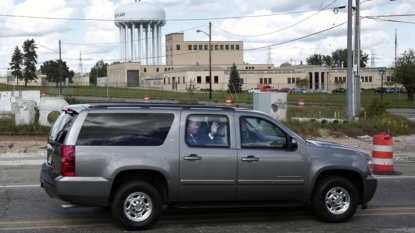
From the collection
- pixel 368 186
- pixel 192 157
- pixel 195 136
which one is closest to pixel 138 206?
pixel 192 157

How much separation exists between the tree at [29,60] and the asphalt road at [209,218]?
324 feet

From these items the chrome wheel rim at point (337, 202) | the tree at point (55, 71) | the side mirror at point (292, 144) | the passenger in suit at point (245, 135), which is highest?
the tree at point (55, 71)

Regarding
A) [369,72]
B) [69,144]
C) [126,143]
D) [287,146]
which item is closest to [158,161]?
[126,143]

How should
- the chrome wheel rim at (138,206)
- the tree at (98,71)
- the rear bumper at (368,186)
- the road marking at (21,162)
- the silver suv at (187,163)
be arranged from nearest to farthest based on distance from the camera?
the silver suv at (187,163)
the chrome wheel rim at (138,206)
the rear bumper at (368,186)
the road marking at (21,162)
the tree at (98,71)

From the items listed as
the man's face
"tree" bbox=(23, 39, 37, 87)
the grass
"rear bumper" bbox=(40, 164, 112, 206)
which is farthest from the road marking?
"tree" bbox=(23, 39, 37, 87)

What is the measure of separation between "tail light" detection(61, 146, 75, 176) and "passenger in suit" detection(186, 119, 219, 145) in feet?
5.05

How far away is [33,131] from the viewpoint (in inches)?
797

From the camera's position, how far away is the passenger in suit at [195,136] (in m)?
7.57

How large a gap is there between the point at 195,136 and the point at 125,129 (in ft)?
3.15

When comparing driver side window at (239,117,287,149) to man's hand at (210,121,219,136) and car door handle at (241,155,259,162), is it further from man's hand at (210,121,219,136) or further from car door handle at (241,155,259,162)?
man's hand at (210,121,219,136)

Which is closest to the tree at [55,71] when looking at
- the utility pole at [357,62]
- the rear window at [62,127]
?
the utility pole at [357,62]

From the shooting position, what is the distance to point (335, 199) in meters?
8.04

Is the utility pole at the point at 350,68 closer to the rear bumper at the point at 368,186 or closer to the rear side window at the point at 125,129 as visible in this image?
the rear bumper at the point at 368,186

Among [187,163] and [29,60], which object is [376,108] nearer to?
[187,163]
